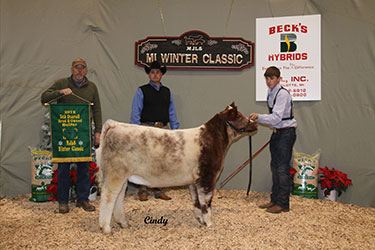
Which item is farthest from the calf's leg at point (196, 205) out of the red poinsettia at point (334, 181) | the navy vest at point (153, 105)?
the red poinsettia at point (334, 181)

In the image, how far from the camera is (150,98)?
5.66 metres

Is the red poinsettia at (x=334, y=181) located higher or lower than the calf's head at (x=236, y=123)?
lower

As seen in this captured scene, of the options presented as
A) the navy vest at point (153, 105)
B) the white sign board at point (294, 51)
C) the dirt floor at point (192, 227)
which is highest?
the white sign board at point (294, 51)

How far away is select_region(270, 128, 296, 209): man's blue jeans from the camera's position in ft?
16.5

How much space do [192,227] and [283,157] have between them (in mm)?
1864

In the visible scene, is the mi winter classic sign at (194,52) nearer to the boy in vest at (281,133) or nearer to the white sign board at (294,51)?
the white sign board at (294,51)

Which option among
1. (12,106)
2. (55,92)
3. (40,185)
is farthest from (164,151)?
(12,106)

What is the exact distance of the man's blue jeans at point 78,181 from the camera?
499 centimetres

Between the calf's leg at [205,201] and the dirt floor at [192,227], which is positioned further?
the calf's leg at [205,201]

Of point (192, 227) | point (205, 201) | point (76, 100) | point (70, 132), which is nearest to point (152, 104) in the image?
point (76, 100)

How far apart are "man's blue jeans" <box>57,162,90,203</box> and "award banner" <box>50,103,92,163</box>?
0.63 feet

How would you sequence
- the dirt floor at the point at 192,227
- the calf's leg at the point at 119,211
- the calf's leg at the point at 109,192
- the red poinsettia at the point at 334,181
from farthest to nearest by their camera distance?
the red poinsettia at the point at 334,181, the calf's leg at the point at 119,211, the calf's leg at the point at 109,192, the dirt floor at the point at 192,227

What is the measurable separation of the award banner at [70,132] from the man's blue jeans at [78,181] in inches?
7.5

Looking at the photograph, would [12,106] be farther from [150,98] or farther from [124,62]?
[150,98]
